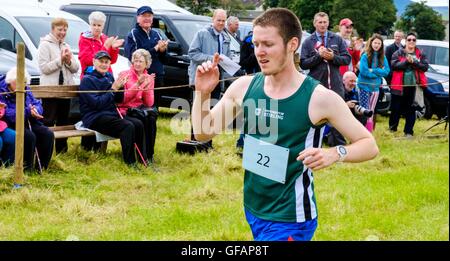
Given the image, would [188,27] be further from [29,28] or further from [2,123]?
[2,123]

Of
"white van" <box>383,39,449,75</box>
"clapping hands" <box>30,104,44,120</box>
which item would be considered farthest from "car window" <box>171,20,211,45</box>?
"white van" <box>383,39,449,75</box>

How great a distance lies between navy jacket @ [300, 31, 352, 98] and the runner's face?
6882mm

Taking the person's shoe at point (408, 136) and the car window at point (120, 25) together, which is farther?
the car window at point (120, 25)

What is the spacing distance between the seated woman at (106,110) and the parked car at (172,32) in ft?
11.9

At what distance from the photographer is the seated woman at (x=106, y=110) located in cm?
922

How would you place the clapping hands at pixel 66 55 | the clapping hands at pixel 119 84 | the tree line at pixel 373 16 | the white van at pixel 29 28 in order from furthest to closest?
the tree line at pixel 373 16
the white van at pixel 29 28
the clapping hands at pixel 66 55
the clapping hands at pixel 119 84

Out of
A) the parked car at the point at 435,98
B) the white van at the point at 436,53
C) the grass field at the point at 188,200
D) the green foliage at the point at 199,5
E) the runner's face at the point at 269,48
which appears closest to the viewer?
the runner's face at the point at 269,48

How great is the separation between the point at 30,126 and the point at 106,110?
1100mm

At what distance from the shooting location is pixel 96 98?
9211mm

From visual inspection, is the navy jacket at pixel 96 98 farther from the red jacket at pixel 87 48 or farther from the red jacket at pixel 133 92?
the red jacket at pixel 87 48

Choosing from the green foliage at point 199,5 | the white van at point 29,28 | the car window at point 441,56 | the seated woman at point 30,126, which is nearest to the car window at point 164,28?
the white van at point 29,28

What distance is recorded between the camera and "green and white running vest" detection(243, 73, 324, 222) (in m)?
3.99
